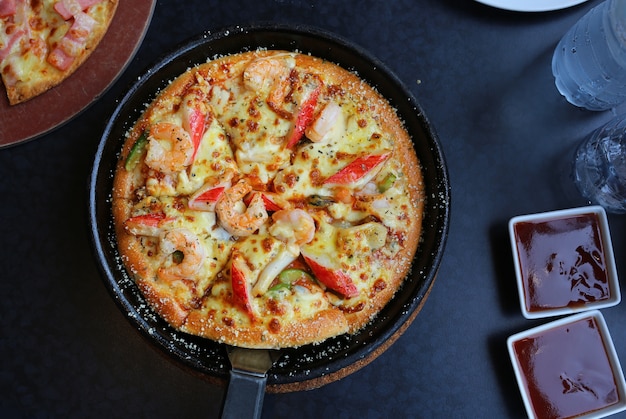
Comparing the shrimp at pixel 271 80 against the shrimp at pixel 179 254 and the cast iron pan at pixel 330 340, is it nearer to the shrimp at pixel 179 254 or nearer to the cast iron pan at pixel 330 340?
the cast iron pan at pixel 330 340

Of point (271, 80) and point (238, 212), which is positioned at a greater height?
point (271, 80)

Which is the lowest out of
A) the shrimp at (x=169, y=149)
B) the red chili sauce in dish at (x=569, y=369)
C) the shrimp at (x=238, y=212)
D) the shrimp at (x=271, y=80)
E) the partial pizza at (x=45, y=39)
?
the red chili sauce in dish at (x=569, y=369)

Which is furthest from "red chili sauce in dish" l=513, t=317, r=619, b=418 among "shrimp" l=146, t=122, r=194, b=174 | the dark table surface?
"shrimp" l=146, t=122, r=194, b=174

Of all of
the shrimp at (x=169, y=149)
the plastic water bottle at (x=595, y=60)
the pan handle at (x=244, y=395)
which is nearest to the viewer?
the pan handle at (x=244, y=395)

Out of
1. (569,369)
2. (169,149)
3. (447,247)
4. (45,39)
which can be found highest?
(45,39)

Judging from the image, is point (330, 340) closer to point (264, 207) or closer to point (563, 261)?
point (264, 207)

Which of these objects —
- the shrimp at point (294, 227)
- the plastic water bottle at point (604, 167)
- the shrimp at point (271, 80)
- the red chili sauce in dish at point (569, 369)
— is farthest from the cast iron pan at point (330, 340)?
the plastic water bottle at point (604, 167)

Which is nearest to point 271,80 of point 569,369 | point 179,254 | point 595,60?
point 179,254
